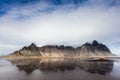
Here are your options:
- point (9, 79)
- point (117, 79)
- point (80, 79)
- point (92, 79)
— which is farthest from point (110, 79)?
point (9, 79)

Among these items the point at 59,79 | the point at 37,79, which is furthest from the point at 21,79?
the point at 59,79

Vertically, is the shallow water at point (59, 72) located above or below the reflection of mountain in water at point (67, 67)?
below

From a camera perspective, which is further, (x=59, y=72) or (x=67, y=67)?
(x=67, y=67)

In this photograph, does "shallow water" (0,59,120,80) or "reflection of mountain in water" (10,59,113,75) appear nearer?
"shallow water" (0,59,120,80)

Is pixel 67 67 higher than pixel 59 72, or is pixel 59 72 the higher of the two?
pixel 67 67

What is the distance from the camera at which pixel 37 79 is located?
83.5 ft

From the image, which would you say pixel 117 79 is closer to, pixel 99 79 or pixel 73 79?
pixel 99 79

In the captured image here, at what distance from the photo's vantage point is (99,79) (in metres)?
24.8

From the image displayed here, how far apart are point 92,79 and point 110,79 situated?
3209mm

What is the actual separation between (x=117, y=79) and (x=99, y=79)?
3.31m

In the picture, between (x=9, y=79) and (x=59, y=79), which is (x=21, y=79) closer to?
(x=9, y=79)

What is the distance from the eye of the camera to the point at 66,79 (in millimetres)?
25375

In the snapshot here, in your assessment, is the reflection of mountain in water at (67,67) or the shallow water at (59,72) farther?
the reflection of mountain in water at (67,67)

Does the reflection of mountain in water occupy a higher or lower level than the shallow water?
higher
